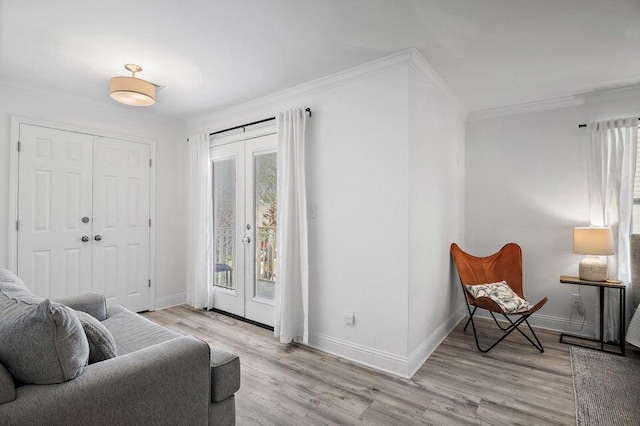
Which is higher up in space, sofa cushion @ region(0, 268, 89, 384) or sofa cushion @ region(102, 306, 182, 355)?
sofa cushion @ region(0, 268, 89, 384)

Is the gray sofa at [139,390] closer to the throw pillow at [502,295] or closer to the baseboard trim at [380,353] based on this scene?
the baseboard trim at [380,353]

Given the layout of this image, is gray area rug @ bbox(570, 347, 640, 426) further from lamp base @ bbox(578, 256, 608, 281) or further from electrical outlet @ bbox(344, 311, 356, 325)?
electrical outlet @ bbox(344, 311, 356, 325)

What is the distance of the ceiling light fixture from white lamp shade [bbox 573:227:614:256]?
4237 millimetres

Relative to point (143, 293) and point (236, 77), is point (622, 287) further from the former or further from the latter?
point (143, 293)

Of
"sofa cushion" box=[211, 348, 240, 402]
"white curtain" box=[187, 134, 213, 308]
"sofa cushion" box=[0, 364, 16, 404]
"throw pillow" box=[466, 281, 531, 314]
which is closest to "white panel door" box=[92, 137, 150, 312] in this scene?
"white curtain" box=[187, 134, 213, 308]

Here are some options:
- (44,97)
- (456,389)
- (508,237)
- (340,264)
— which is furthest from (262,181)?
(508,237)

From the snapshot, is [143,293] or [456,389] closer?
[456,389]

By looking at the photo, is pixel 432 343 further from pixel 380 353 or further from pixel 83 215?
pixel 83 215

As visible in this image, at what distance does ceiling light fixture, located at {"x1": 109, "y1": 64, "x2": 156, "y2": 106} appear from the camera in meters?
2.82

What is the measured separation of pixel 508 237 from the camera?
3.97 m

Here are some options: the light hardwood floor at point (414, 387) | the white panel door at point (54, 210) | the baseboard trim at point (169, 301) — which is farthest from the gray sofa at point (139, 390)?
the baseboard trim at point (169, 301)

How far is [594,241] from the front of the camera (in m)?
3.15

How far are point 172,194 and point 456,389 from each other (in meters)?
4.08

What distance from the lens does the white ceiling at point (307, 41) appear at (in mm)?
2086
